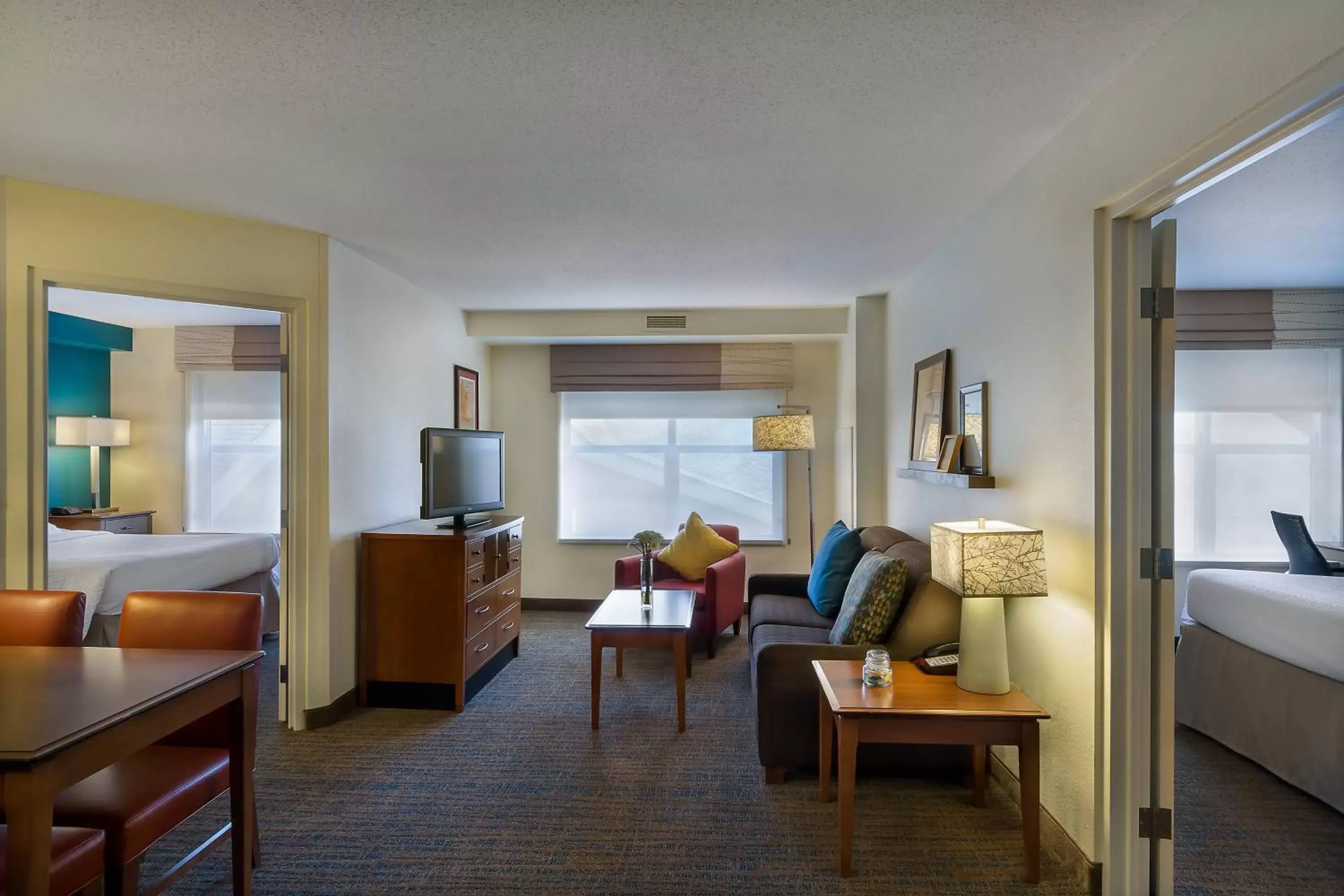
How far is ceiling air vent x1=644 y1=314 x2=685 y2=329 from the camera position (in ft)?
16.8

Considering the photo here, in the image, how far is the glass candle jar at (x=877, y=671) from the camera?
2291 millimetres

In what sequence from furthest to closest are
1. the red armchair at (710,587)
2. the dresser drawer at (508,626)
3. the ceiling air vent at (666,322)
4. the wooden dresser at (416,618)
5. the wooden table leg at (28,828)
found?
1. the ceiling air vent at (666,322)
2. the red armchair at (710,587)
3. the dresser drawer at (508,626)
4. the wooden dresser at (416,618)
5. the wooden table leg at (28,828)

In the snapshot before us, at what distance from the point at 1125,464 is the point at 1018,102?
3.80ft

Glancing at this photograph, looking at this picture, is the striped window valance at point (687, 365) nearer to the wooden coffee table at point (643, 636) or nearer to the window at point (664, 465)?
the window at point (664, 465)

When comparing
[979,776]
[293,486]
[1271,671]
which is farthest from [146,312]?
[1271,671]

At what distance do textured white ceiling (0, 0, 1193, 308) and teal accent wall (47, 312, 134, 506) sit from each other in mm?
3584

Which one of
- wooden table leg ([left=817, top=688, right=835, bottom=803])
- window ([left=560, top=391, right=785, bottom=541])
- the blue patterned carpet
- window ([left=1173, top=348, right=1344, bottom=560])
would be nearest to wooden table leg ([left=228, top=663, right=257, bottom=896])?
the blue patterned carpet

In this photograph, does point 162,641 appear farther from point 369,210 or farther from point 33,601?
point 369,210

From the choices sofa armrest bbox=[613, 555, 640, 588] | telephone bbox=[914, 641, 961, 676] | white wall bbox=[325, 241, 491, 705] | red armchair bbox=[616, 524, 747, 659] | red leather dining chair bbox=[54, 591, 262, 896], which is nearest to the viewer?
red leather dining chair bbox=[54, 591, 262, 896]

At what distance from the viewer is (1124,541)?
1.91 m

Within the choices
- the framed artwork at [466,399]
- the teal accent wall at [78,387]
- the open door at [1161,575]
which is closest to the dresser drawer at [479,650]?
the framed artwork at [466,399]

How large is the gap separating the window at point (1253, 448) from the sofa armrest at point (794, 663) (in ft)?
10.8

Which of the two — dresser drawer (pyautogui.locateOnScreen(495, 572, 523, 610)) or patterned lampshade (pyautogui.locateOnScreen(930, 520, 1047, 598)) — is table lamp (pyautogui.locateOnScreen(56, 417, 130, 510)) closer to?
dresser drawer (pyautogui.locateOnScreen(495, 572, 523, 610))

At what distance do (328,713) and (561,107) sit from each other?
123 inches
